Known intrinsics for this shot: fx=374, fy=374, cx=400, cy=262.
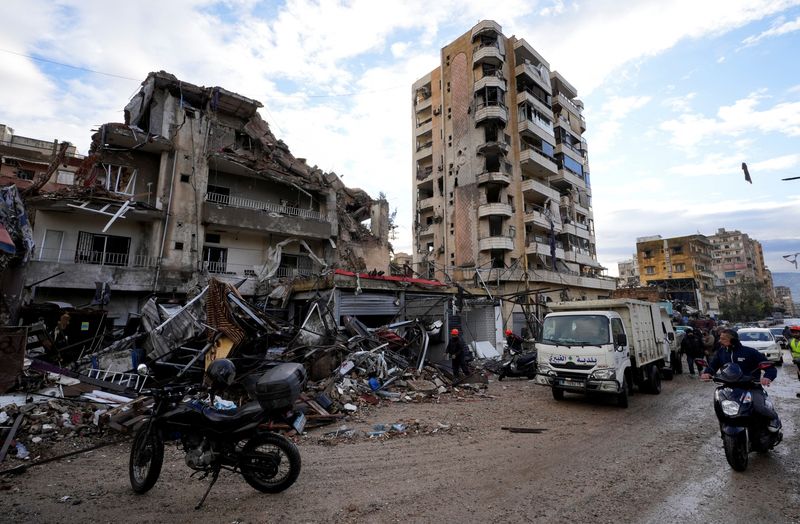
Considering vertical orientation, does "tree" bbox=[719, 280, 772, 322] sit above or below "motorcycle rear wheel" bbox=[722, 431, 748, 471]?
above

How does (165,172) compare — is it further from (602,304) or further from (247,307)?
(602,304)

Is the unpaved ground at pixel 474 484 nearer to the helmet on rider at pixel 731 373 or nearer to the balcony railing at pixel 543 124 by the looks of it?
the helmet on rider at pixel 731 373

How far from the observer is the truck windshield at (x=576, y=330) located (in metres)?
8.45

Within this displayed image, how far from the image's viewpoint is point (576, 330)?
8789 millimetres

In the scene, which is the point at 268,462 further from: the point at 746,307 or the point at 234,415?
the point at 746,307

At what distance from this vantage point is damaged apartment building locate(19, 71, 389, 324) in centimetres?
1623

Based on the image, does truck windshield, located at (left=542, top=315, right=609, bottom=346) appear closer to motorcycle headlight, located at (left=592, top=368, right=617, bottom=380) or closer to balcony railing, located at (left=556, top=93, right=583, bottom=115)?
motorcycle headlight, located at (left=592, top=368, right=617, bottom=380)

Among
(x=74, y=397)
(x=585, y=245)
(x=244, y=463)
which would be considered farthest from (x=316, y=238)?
(x=585, y=245)

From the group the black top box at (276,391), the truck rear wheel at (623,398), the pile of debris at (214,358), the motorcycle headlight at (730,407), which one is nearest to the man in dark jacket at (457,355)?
the pile of debris at (214,358)

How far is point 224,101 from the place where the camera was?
20641mm

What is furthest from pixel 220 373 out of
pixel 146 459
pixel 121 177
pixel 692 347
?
pixel 121 177

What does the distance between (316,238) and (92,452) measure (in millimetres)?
17264

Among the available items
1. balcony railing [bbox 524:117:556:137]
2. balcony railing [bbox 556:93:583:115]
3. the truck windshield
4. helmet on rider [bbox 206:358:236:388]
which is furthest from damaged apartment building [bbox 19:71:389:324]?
balcony railing [bbox 556:93:583:115]

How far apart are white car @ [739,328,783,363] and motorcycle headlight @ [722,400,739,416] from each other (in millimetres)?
12906
